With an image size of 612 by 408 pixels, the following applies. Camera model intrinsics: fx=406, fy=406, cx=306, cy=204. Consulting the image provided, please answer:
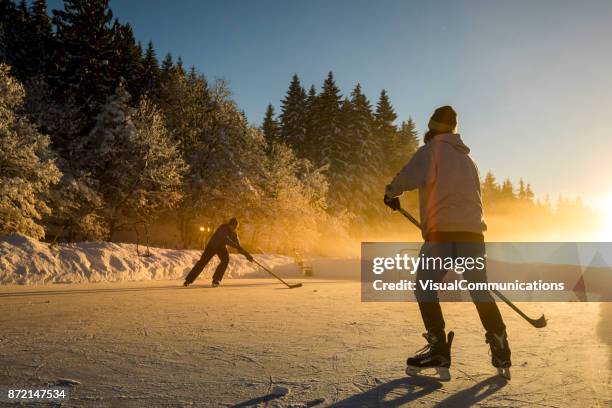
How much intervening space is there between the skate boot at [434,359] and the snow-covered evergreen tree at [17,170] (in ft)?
60.8

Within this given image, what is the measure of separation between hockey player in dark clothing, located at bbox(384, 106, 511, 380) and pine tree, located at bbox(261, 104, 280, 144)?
4107 centimetres

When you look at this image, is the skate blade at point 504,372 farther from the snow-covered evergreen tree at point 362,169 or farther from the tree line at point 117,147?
the snow-covered evergreen tree at point 362,169

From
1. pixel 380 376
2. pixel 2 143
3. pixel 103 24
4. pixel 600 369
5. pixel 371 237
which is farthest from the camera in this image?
pixel 371 237

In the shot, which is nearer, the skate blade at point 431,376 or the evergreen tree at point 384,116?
the skate blade at point 431,376

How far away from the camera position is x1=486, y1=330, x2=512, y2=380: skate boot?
2982 millimetres

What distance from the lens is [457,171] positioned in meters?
3.37

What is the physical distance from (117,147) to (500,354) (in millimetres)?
26113

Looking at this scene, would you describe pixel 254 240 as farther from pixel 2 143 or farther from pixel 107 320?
pixel 107 320

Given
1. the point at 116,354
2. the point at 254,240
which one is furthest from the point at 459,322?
the point at 254,240

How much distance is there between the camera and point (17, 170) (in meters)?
18.1

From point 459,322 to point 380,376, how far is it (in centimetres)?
332

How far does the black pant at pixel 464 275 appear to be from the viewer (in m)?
3.19

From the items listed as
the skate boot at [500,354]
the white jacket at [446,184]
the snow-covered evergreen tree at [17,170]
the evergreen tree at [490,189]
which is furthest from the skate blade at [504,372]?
the evergreen tree at [490,189]

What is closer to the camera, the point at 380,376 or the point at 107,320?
the point at 380,376
